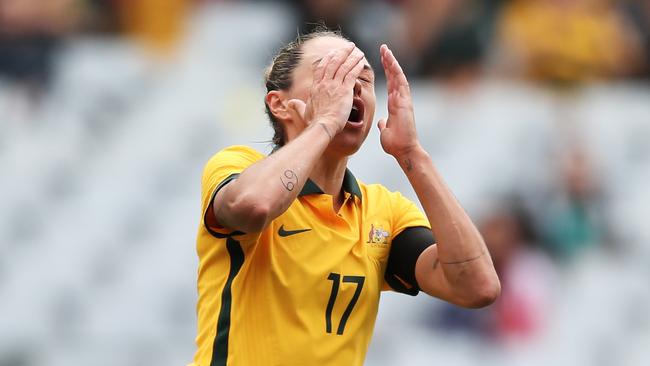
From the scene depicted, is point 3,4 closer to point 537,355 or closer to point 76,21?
point 76,21

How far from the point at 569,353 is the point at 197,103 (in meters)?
3.40

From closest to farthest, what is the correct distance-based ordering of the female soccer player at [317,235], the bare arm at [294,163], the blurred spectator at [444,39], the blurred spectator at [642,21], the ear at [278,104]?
the bare arm at [294,163] → the female soccer player at [317,235] → the ear at [278,104] → the blurred spectator at [444,39] → the blurred spectator at [642,21]

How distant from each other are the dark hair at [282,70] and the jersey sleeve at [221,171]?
8.0 inches

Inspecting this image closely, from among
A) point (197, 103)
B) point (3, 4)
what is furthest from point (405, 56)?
point (3, 4)

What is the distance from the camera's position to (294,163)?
336cm

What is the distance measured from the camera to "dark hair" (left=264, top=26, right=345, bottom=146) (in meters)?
3.80

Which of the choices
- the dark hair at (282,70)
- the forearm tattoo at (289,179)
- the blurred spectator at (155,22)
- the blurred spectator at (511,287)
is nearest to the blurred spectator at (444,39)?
the blurred spectator at (511,287)

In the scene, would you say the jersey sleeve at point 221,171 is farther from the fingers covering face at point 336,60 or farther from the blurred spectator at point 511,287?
the blurred spectator at point 511,287

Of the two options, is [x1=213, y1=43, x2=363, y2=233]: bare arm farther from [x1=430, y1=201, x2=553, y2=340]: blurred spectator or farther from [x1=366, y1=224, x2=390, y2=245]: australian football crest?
[x1=430, y1=201, x2=553, y2=340]: blurred spectator

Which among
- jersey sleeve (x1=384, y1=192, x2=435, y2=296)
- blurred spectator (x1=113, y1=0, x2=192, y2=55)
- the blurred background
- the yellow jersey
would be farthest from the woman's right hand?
blurred spectator (x1=113, y1=0, x2=192, y2=55)

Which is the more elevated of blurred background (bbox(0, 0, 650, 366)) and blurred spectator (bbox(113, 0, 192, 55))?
blurred spectator (bbox(113, 0, 192, 55))

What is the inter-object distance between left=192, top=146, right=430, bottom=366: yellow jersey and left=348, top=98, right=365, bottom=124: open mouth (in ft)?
0.78

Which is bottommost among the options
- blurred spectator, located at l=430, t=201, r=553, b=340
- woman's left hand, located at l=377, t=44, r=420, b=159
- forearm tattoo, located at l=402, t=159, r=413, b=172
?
blurred spectator, located at l=430, t=201, r=553, b=340

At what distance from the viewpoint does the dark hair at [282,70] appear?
150 inches
